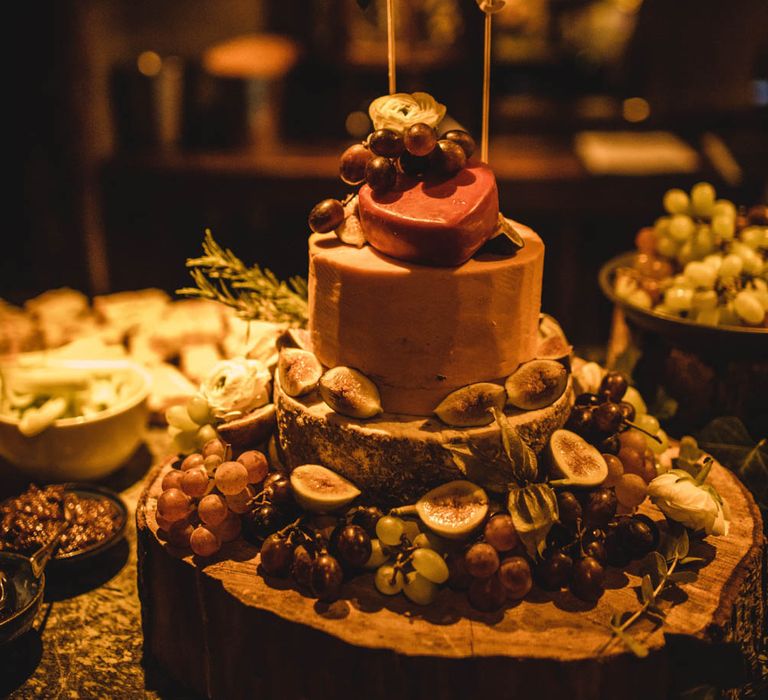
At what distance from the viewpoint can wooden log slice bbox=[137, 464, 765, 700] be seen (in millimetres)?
1339

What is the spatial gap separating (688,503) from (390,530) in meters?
0.62

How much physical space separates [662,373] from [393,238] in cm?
108

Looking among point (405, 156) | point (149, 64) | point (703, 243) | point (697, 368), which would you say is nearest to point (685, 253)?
point (703, 243)

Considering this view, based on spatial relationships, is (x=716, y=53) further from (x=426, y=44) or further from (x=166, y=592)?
(x=166, y=592)

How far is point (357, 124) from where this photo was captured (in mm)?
5906

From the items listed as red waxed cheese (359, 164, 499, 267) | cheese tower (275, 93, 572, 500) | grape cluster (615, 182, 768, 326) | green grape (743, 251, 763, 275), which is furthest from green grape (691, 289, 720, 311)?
red waxed cheese (359, 164, 499, 267)

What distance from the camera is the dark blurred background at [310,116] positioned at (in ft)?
15.7

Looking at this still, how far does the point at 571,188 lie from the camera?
181 inches

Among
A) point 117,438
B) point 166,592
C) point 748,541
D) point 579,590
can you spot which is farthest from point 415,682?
point 117,438

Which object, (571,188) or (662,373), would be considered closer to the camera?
(662,373)

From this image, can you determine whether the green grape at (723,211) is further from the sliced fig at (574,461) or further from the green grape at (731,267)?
the sliced fig at (574,461)

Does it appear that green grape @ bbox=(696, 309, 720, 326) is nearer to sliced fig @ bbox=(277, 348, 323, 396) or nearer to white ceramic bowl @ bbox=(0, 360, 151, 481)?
sliced fig @ bbox=(277, 348, 323, 396)

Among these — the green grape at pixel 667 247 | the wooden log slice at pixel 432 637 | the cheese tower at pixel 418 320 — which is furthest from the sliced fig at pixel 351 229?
the green grape at pixel 667 247

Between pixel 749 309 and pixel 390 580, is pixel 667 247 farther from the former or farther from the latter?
pixel 390 580
